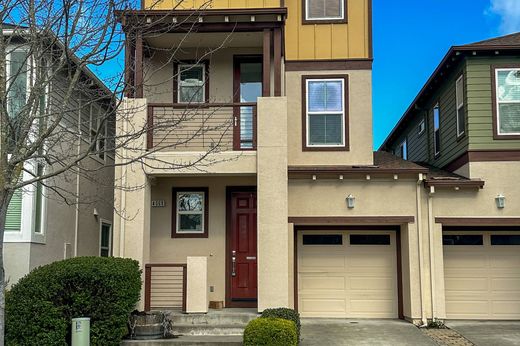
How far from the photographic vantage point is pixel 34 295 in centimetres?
955

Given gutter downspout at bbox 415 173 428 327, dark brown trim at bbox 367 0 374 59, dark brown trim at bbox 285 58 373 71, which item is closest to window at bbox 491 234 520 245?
gutter downspout at bbox 415 173 428 327

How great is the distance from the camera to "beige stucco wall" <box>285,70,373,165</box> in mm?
13898

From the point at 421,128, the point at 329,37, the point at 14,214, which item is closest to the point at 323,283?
the point at 329,37

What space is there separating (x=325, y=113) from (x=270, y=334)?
6.11 meters

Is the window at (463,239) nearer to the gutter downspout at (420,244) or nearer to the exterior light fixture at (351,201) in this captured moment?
the gutter downspout at (420,244)

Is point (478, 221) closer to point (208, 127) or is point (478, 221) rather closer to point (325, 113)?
point (325, 113)

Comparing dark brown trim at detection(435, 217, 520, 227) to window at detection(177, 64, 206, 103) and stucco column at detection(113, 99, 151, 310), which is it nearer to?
window at detection(177, 64, 206, 103)

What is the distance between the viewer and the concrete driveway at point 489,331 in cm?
1141

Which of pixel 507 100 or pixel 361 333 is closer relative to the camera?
pixel 361 333

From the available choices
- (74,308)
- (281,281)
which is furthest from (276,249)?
(74,308)

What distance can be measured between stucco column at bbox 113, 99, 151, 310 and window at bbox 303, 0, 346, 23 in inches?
197

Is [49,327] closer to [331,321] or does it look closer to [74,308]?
[74,308]

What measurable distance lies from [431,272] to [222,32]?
273 inches

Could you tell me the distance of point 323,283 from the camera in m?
14.0
